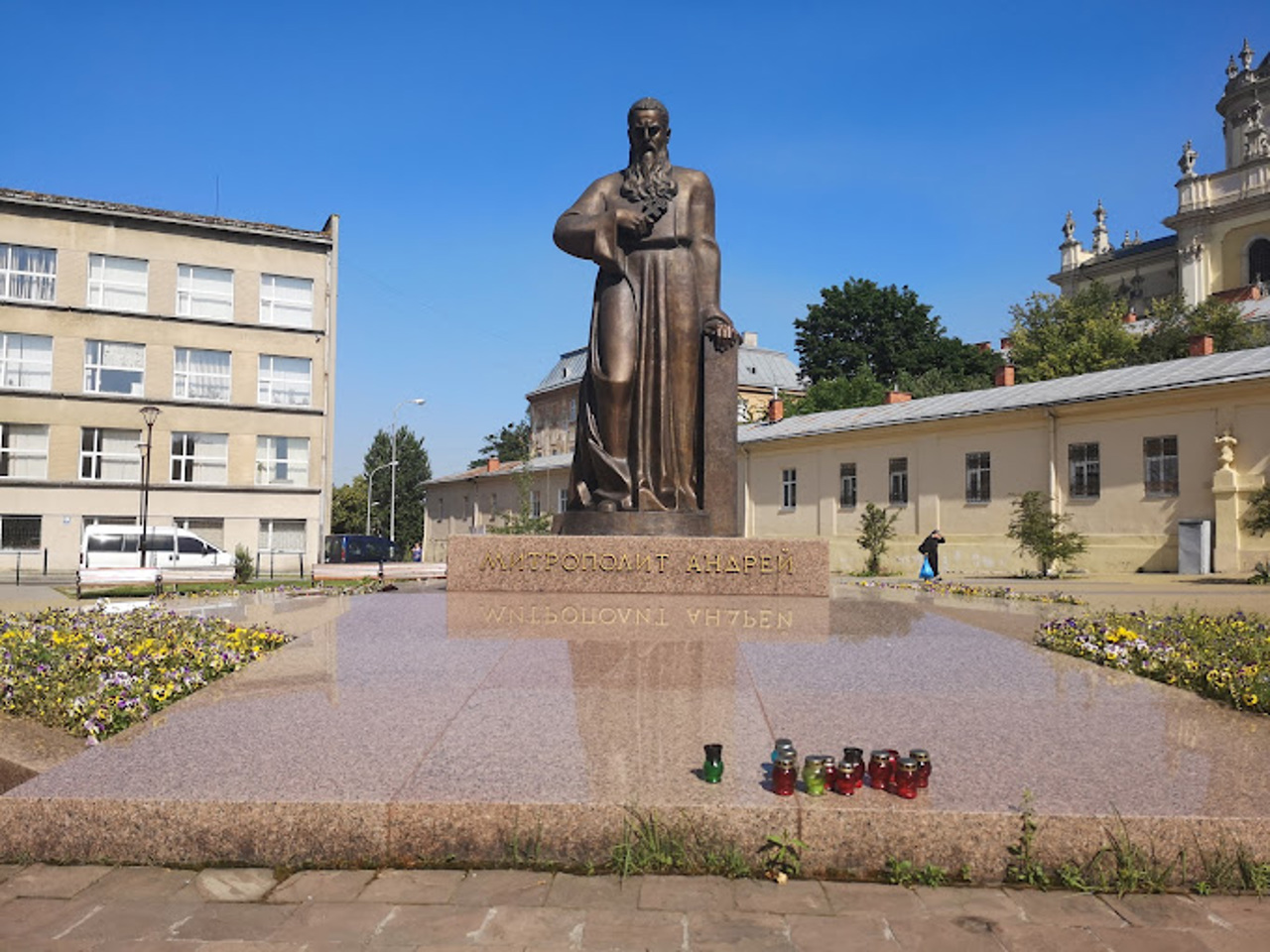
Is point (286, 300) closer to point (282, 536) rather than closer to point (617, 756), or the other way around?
point (282, 536)

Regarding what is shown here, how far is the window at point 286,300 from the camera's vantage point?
35219 millimetres

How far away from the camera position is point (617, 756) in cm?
386

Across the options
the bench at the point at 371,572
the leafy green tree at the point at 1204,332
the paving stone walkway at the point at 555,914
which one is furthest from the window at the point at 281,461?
the paving stone walkway at the point at 555,914

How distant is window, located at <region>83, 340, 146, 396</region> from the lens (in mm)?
32875

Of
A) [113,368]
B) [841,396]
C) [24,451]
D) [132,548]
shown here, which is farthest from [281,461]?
[841,396]

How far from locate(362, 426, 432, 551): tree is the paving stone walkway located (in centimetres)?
6817

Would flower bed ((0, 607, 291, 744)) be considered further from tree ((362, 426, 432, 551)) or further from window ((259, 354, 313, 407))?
tree ((362, 426, 432, 551))

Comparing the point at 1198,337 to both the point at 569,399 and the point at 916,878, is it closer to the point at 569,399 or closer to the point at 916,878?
the point at 916,878

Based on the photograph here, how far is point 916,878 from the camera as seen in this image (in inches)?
128

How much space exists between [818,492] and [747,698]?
29653 millimetres

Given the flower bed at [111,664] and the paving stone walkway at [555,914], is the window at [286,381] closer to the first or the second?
the flower bed at [111,664]

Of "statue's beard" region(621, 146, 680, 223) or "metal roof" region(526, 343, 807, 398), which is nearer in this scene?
"statue's beard" region(621, 146, 680, 223)

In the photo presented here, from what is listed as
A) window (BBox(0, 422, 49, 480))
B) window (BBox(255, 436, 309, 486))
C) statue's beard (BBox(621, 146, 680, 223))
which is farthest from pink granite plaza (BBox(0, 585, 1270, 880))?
window (BBox(0, 422, 49, 480))

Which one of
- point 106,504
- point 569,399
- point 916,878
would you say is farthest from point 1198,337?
point 569,399
